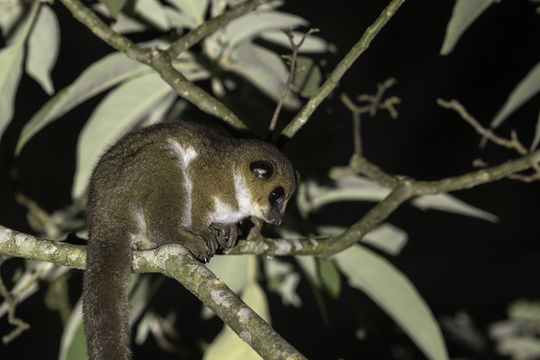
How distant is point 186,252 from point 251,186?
32.1 inches

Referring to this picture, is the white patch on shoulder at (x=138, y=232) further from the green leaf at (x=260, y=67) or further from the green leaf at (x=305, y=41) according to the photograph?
the green leaf at (x=305, y=41)

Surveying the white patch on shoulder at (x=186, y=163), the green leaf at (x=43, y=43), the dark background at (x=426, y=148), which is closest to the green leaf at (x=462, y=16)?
the white patch on shoulder at (x=186, y=163)

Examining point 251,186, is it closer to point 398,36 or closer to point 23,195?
point 23,195

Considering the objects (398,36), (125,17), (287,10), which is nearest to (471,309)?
(398,36)

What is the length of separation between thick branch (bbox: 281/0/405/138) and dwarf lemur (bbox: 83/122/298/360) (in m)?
Answer: 0.25

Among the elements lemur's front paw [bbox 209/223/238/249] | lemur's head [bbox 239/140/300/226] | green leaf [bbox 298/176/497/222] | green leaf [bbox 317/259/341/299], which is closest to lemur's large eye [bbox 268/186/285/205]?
lemur's head [bbox 239/140/300/226]

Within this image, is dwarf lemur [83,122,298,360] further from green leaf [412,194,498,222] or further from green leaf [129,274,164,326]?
green leaf [412,194,498,222]

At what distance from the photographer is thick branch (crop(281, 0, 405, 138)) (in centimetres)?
249

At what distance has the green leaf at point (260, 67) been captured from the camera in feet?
11.2

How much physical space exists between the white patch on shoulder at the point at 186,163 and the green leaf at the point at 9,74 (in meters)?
0.90

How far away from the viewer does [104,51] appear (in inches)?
206

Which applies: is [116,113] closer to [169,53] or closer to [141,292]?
[169,53]

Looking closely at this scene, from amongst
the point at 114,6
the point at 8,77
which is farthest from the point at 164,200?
the point at 8,77

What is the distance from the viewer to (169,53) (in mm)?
2676
